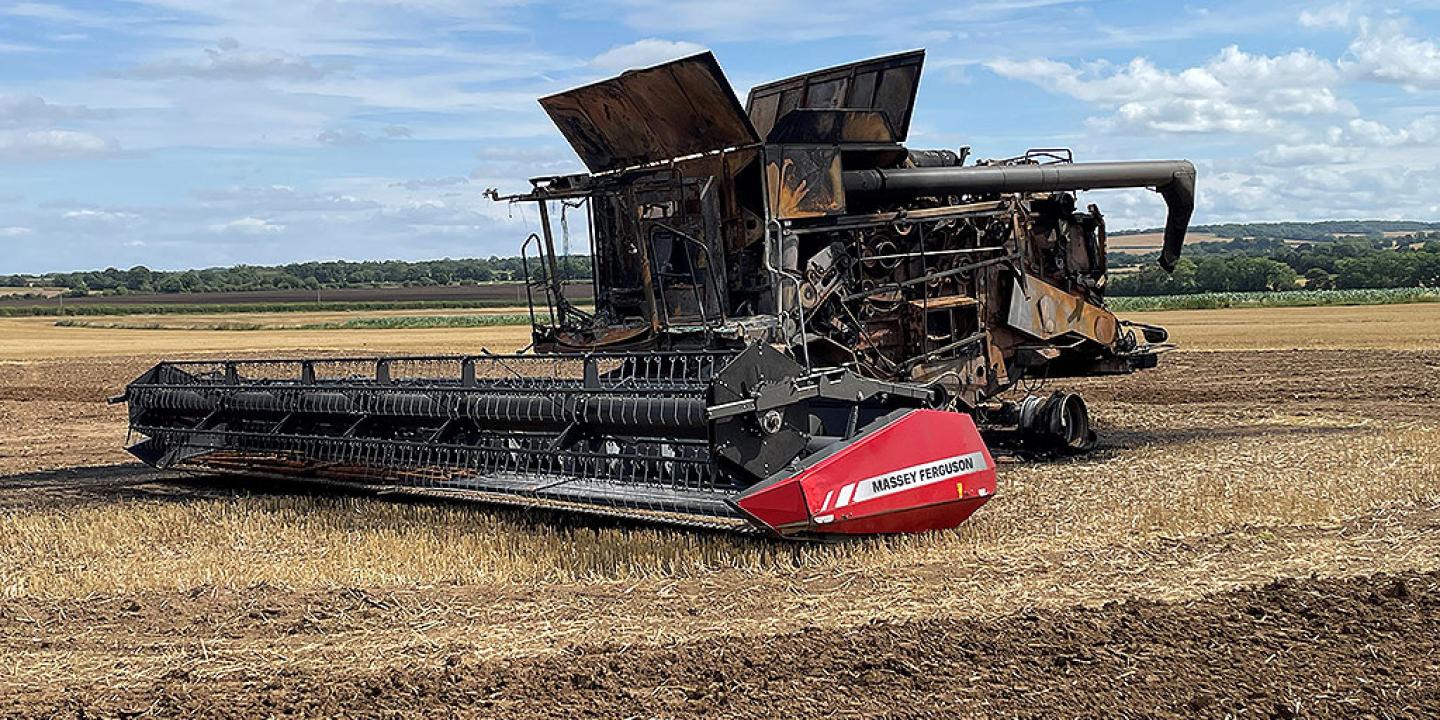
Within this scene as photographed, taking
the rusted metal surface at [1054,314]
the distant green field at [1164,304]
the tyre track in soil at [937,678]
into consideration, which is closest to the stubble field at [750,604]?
the tyre track in soil at [937,678]

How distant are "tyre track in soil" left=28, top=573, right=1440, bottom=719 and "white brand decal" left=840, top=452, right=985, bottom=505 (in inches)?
60.6

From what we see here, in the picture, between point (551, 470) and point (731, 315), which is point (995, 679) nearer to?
point (551, 470)

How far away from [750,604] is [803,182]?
14.8 feet

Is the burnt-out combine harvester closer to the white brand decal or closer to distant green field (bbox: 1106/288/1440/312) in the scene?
the white brand decal

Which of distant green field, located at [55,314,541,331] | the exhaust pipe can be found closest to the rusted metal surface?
the exhaust pipe

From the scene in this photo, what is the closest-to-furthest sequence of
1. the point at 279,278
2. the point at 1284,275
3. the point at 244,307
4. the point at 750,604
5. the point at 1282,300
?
the point at 750,604 → the point at 1282,300 → the point at 1284,275 → the point at 244,307 → the point at 279,278

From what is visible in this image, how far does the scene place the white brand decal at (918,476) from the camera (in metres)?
7.81

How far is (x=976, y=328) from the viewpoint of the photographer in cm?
1212

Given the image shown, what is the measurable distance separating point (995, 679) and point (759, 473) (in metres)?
2.65

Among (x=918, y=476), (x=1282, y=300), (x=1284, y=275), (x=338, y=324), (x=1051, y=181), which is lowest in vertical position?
(x=1282, y=300)

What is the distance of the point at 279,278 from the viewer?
363ft

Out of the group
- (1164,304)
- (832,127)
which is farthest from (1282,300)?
(832,127)

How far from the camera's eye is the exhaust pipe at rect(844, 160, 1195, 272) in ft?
36.5

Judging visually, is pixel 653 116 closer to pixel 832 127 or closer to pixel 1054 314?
pixel 832 127
